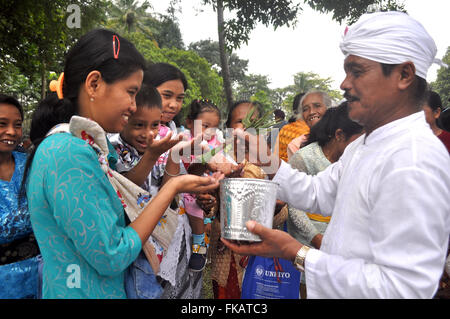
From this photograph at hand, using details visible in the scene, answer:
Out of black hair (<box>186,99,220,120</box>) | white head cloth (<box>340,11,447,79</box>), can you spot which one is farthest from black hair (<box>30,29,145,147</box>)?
black hair (<box>186,99,220,120</box>)

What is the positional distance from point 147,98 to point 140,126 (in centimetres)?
22

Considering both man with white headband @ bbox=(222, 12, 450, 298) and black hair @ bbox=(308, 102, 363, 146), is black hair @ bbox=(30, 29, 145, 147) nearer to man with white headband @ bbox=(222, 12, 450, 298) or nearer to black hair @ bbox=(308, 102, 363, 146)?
man with white headband @ bbox=(222, 12, 450, 298)

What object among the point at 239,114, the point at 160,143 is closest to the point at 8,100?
the point at 160,143

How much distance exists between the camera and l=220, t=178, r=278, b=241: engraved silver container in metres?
1.65

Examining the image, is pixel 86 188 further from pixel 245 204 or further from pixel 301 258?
pixel 301 258

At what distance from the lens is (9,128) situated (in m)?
2.88

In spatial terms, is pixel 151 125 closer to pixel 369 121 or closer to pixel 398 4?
pixel 369 121

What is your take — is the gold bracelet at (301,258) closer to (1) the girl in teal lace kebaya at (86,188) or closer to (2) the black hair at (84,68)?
(1) the girl in teal lace kebaya at (86,188)

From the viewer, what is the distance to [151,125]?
2535 mm

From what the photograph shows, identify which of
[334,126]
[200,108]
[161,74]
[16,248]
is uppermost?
[161,74]

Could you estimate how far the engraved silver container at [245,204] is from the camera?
165 cm

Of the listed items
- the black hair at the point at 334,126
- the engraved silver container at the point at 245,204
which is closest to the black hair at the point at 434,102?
the black hair at the point at 334,126
